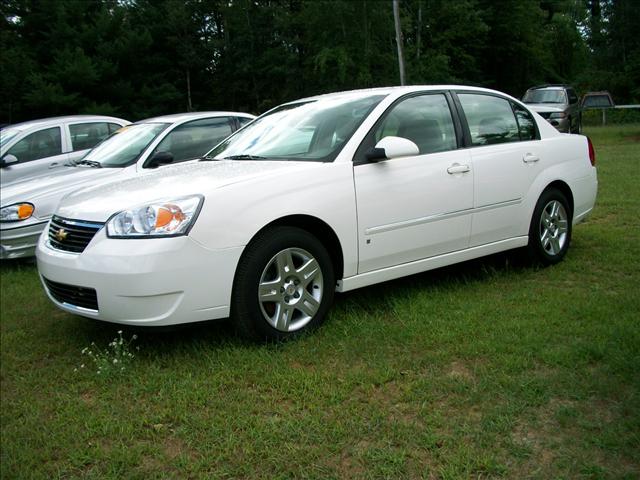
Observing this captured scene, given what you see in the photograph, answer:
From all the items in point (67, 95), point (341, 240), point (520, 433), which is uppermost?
point (67, 95)

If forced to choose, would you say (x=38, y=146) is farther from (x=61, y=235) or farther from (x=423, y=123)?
(x=423, y=123)

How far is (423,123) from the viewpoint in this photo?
4898 millimetres

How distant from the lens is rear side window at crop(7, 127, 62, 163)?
930cm

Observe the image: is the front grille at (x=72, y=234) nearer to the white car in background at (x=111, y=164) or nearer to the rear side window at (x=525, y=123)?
the white car in background at (x=111, y=164)

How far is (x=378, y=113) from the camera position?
4.61 metres

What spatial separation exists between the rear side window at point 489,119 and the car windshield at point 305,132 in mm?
858

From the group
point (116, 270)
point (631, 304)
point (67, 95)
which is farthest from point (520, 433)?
point (67, 95)

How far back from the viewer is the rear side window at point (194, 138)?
24.3 ft

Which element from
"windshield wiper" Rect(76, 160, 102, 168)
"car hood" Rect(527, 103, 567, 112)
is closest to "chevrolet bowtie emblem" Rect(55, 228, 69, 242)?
"windshield wiper" Rect(76, 160, 102, 168)

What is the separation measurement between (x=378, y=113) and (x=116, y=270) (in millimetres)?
2104

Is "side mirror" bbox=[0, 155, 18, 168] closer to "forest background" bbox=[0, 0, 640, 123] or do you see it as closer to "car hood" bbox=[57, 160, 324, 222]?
"car hood" bbox=[57, 160, 324, 222]

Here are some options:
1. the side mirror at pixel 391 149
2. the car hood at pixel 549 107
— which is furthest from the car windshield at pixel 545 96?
the side mirror at pixel 391 149

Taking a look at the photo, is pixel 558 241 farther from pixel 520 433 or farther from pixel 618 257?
pixel 520 433

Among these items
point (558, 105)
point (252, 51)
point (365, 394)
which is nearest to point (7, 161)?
point (365, 394)
